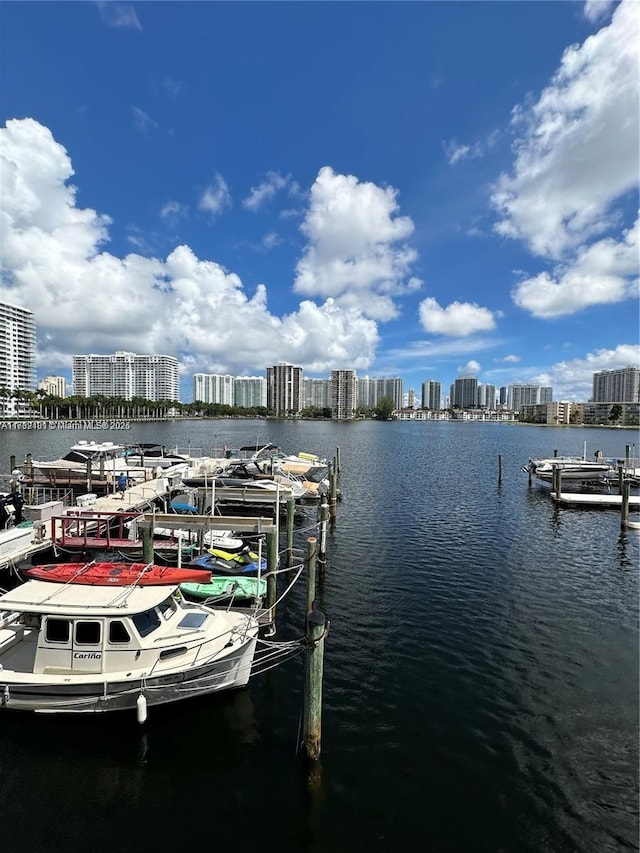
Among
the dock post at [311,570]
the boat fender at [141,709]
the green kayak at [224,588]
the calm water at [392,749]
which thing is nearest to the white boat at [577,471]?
the calm water at [392,749]

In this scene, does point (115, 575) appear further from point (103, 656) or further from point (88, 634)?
point (103, 656)

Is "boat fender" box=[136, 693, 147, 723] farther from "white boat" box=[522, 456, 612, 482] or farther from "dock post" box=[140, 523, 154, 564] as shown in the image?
"white boat" box=[522, 456, 612, 482]

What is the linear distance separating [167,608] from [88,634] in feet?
7.61

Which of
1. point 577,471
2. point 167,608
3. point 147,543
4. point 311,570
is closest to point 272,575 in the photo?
point 311,570

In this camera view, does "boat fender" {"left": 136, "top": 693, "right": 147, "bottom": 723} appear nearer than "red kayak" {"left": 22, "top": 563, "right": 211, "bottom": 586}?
Yes

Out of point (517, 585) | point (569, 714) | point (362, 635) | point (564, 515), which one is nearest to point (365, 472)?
point (564, 515)

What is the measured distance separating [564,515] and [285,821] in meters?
36.3

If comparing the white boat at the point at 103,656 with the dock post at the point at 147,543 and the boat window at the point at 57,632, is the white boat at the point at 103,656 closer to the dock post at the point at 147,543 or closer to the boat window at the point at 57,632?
the boat window at the point at 57,632

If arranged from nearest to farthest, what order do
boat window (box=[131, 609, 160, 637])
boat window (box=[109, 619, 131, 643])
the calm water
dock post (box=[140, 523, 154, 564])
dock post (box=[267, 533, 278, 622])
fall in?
the calm water < boat window (box=[109, 619, 131, 643]) < boat window (box=[131, 609, 160, 637]) < dock post (box=[267, 533, 278, 622]) < dock post (box=[140, 523, 154, 564])

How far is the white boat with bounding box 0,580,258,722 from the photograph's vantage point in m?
12.3

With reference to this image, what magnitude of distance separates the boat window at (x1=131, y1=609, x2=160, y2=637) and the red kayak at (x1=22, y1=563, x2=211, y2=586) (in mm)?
1705

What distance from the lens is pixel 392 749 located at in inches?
→ 472

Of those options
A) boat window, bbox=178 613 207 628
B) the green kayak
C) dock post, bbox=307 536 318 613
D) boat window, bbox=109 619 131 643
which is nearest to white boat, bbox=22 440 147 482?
the green kayak

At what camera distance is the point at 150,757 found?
11.6 meters
